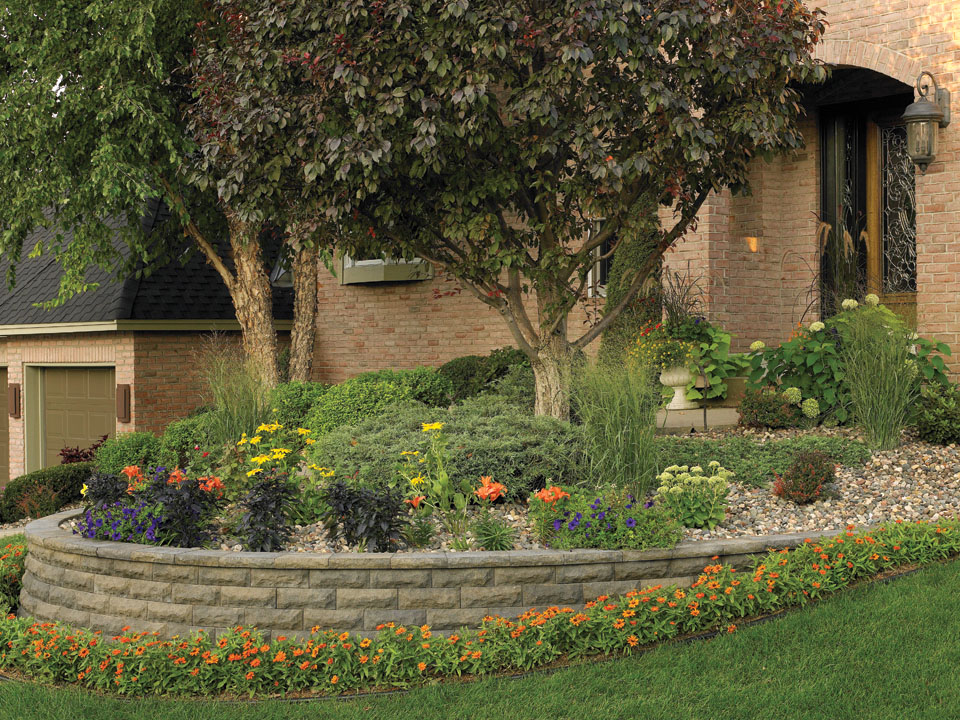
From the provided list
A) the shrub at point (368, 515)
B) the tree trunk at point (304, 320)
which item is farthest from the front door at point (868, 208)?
the shrub at point (368, 515)

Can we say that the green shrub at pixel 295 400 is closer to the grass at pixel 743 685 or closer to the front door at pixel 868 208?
the grass at pixel 743 685

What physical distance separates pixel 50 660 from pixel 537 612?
104 inches

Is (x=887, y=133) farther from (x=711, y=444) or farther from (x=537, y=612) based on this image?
(x=537, y=612)

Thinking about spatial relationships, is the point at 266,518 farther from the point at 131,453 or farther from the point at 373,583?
the point at 131,453

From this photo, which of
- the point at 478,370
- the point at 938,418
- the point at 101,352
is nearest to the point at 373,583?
the point at 938,418

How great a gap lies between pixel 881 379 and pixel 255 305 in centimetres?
786

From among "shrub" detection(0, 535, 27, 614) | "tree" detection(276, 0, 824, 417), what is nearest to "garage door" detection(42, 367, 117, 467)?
"shrub" detection(0, 535, 27, 614)

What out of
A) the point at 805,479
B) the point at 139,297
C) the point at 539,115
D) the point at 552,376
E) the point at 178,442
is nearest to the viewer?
the point at 805,479

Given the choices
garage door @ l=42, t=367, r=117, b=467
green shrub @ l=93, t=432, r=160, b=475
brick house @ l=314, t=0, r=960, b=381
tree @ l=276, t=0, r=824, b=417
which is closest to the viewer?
tree @ l=276, t=0, r=824, b=417

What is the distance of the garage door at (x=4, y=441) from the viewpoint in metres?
17.4

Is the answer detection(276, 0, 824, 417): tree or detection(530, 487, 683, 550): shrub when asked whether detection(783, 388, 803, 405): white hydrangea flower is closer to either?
detection(276, 0, 824, 417): tree

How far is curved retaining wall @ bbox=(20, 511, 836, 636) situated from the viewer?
551 centimetres

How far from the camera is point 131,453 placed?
11641 millimetres

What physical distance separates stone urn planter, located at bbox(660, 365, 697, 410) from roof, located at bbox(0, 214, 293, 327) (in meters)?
7.08
